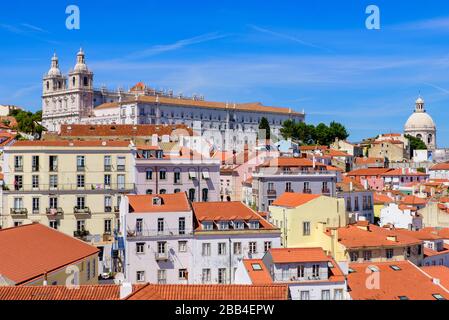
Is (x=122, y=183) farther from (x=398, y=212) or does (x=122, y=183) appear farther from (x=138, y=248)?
(x=398, y=212)

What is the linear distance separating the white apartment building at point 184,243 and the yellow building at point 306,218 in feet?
5.90

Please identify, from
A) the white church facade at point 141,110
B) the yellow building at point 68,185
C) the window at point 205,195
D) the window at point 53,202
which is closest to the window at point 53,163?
the yellow building at point 68,185

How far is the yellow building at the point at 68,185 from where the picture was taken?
2703 centimetres

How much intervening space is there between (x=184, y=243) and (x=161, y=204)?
1779 mm

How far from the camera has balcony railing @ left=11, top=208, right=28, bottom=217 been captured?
26.8m

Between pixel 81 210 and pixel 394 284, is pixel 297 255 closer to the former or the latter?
pixel 394 284

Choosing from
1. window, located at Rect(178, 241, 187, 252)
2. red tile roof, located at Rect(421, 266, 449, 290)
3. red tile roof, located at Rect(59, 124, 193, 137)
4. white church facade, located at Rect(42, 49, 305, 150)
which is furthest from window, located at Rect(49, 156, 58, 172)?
white church facade, located at Rect(42, 49, 305, 150)

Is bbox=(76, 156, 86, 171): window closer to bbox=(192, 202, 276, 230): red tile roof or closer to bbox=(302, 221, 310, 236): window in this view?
bbox=(192, 202, 276, 230): red tile roof

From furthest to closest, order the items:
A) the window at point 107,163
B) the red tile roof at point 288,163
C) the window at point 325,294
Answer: the red tile roof at point 288,163, the window at point 107,163, the window at point 325,294

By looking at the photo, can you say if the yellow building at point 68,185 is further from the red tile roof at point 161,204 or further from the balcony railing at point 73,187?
the red tile roof at point 161,204

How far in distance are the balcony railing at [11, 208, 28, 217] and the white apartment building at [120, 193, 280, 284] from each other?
6.62 metres

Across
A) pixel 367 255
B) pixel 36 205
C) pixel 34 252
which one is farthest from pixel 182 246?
pixel 36 205

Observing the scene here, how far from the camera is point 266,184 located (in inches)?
1194

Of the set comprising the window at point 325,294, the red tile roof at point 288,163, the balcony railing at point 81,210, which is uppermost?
the red tile roof at point 288,163
